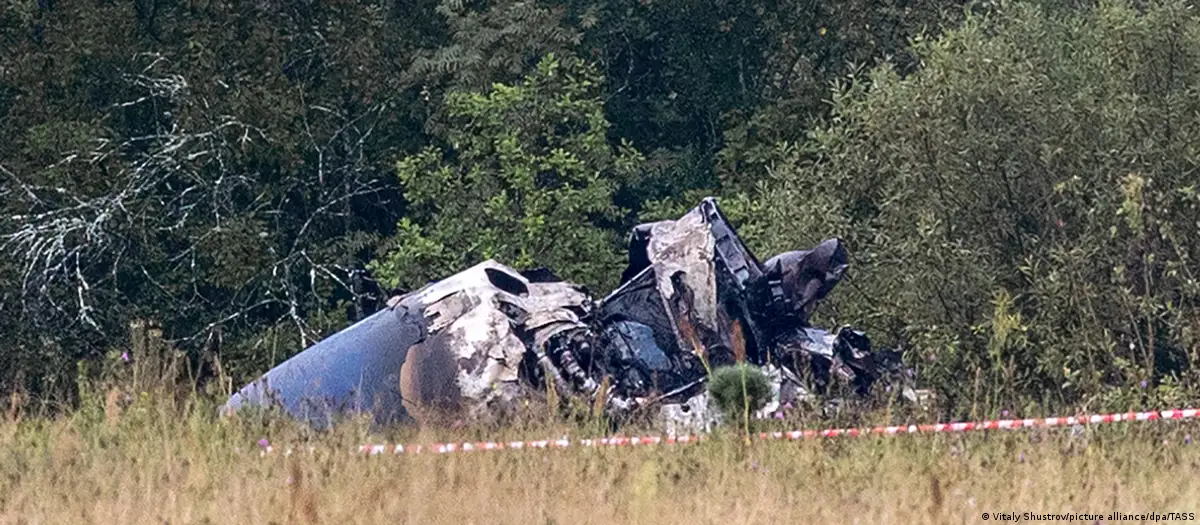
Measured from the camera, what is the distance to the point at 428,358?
34.9 feet

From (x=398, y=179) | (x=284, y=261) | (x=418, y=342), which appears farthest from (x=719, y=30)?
(x=418, y=342)

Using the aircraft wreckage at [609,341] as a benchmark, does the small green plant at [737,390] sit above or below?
above

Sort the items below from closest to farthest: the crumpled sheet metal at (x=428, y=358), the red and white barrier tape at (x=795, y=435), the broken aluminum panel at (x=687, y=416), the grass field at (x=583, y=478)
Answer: the grass field at (x=583, y=478) → the red and white barrier tape at (x=795, y=435) → the broken aluminum panel at (x=687, y=416) → the crumpled sheet metal at (x=428, y=358)

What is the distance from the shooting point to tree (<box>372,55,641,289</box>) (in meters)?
20.5

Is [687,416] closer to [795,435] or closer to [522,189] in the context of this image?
[795,435]

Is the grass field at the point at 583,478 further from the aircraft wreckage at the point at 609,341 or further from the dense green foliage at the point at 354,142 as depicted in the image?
the dense green foliage at the point at 354,142

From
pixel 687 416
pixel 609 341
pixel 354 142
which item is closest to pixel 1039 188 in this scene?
pixel 609 341

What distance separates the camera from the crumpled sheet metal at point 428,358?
34.0ft

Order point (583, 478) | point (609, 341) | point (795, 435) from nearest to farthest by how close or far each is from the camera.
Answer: point (583, 478) → point (795, 435) → point (609, 341)

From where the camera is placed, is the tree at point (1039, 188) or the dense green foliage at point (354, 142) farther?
the dense green foliage at point (354, 142)

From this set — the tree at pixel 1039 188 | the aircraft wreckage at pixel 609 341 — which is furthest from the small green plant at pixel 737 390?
the tree at pixel 1039 188

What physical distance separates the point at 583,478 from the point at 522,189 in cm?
1446

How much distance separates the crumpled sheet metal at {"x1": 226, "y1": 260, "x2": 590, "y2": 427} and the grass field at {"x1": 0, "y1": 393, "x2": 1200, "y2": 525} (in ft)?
8.51

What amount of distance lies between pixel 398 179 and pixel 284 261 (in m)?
3.10
